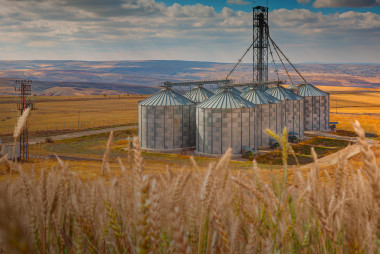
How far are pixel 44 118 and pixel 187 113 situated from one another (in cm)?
6152

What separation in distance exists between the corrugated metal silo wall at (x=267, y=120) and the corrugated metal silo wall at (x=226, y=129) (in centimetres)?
591

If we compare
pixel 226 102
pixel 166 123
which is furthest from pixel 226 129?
pixel 166 123

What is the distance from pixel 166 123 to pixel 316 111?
32778 millimetres

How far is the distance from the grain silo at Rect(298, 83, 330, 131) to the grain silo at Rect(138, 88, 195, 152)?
27.7 metres

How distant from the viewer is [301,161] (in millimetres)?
41938

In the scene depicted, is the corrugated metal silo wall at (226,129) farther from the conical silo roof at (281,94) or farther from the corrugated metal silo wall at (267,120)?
the conical silo roof at (281,94)

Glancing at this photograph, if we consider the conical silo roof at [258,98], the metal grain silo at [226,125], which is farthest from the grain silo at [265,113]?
the metal grain silo at [226,125]

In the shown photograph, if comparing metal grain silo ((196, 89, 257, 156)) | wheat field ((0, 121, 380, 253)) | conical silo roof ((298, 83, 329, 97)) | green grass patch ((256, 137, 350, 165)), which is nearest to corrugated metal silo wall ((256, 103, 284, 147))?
green grass patch ((256, 137, 350, 165))

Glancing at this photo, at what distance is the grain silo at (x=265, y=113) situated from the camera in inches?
1976

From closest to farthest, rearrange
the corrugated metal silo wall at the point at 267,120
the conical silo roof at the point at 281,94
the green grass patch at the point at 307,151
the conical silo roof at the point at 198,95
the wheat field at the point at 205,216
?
1. the wheat field at the point at 205,216
2. the green grass patch at the point at 307,151
3. the corrugated metal silo wall at the point at 267,120
4. the conical silo roof at the point at 198,95
5. the conical silo roof at the point at 281,94

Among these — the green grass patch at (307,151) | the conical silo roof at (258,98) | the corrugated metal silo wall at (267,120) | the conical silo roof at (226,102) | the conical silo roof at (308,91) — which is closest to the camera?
the green grass patch at (307,151)

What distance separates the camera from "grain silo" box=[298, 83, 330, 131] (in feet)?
215

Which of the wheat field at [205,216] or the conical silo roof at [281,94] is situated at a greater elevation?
the conical silo roof at [281,94]

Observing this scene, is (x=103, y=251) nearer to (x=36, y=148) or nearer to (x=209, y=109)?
(x=209, y=109)
